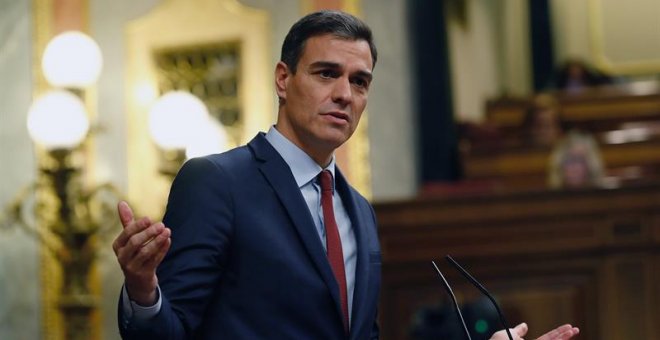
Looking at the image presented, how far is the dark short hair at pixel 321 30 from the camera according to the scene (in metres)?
2.10

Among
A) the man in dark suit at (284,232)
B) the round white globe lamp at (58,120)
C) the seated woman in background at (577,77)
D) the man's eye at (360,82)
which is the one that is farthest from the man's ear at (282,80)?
the seated woman in background at (577,77)

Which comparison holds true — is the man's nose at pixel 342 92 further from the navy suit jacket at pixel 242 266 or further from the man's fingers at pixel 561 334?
the man's fingers at pixel 561 334

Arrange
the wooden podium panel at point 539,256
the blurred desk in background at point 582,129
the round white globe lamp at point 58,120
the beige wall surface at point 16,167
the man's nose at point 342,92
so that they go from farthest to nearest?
the blurred desk in background at point 582,129
the beige wall surface at point 16,167
the round white globe lamp at point 58,120
the wooden podium panel at point 539,256
the man's nose at point 342,92

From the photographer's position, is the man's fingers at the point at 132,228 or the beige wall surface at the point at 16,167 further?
the beige wall surface at the point at 16,167

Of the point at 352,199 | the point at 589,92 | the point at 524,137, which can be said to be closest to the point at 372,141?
the point at 524,137

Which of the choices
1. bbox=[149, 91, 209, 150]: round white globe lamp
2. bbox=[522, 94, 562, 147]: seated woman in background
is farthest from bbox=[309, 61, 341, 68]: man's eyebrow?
bbox=[522, 94, 562, 147]: seated woman in background

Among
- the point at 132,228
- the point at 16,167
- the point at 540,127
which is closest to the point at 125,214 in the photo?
the point at 132,228

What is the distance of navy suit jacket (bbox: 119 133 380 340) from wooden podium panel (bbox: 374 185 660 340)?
12.4 ft

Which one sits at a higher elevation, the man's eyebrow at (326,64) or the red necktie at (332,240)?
the man's eyebrow at (326,64)

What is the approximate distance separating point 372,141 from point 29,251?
6.76 feet

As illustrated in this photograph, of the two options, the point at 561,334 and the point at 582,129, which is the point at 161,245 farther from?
the point at 582,129

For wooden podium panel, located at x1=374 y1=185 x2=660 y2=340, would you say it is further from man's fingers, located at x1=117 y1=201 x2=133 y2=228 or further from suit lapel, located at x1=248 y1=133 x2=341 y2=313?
man's fingers, located at x1=117 y1=201 x2=133 y2=228

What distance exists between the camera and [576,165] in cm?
696

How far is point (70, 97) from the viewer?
654 centimetres
